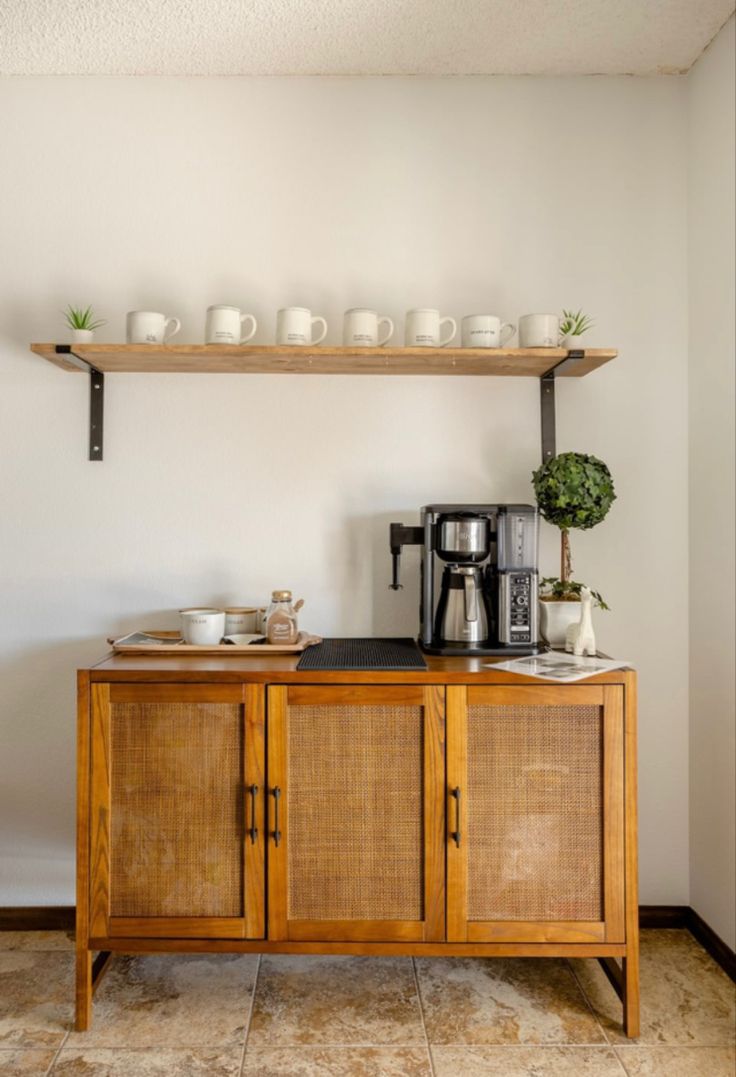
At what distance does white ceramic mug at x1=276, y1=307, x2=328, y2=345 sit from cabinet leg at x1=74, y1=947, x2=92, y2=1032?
1568 mm

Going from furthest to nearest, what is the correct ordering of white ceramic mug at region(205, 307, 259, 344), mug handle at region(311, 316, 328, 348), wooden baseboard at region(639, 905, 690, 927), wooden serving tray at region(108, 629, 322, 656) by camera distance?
wooden baseboard at region(639, 905, 690, 927) < mug handle at region(311, 316, 328, 348) < white ceramic mug at region(205, 307, 259, 344) < wooden serving tray at region(108, 629, 322, 656)

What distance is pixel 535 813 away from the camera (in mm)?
1851

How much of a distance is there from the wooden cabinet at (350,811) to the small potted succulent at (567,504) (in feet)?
1.14

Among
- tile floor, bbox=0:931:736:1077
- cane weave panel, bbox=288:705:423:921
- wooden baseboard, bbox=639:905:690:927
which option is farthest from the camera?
wooden baseboard, bbox=639:905:690:927

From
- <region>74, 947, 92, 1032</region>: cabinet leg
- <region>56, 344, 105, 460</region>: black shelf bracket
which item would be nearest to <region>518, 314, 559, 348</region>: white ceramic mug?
<region>56, 344, 105, 460</region>: black shelf bracket

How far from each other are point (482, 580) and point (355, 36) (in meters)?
1.51

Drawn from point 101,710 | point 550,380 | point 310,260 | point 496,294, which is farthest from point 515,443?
point 101,710

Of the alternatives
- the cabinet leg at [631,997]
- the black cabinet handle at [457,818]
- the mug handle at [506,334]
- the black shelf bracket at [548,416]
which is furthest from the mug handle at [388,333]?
the cabinet leg at [631,997]

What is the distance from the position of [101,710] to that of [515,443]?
4.44 feet

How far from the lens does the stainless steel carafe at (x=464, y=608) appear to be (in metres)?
2.10

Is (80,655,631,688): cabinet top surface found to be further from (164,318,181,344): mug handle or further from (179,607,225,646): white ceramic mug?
(164,318,181,344): mug handle

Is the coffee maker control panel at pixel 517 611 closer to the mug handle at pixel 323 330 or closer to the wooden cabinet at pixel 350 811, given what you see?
the wooden cabinet at pixel 350 811

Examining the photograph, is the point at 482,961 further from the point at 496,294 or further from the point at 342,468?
the point at 496,294

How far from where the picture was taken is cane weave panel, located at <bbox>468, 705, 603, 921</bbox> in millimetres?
1845
